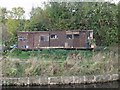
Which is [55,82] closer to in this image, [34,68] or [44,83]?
[44,83]

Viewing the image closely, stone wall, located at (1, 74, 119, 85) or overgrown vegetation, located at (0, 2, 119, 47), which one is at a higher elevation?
overgrown vegetation, located at (0, 2, 119, 47)

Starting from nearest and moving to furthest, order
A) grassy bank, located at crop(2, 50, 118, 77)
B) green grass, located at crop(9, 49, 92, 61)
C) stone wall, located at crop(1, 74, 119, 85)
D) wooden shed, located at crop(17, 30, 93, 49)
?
stone wall, located at crop(1, 74, 119, 85) < grassy bank, located at crop(2, 50, 118, 77) < green grass, located at crop(9, 49, 92, 61) < wooden shed, located at crop(17, 30, 93, 49)

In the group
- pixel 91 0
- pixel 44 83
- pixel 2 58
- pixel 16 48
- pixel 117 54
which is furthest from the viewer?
pixel 91 0

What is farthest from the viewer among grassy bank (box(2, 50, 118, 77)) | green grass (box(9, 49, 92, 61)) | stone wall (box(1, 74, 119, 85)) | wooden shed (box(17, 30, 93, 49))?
wooden shed (box(17, 30, 93, 49))

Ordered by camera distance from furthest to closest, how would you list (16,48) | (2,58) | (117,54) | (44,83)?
(16,48), (117,54), (2,58), (44,83)

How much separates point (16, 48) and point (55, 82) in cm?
195

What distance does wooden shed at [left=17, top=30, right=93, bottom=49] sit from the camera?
609cm

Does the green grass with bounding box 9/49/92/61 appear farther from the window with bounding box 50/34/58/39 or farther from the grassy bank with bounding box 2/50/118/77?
the window with bounding box 50/34/58/39

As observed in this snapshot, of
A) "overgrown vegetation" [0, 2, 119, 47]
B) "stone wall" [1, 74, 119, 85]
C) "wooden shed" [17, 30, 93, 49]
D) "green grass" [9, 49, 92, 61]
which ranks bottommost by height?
"stone wall" [1, 74, 119, 85]

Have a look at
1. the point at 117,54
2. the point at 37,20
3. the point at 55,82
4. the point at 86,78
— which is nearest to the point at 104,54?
the point at 117,54

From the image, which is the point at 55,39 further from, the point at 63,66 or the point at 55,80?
the point at 55,80

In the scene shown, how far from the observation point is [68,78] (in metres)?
4.18

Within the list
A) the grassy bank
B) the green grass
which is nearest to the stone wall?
the grassy bank

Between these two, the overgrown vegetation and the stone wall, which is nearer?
the stone wall
